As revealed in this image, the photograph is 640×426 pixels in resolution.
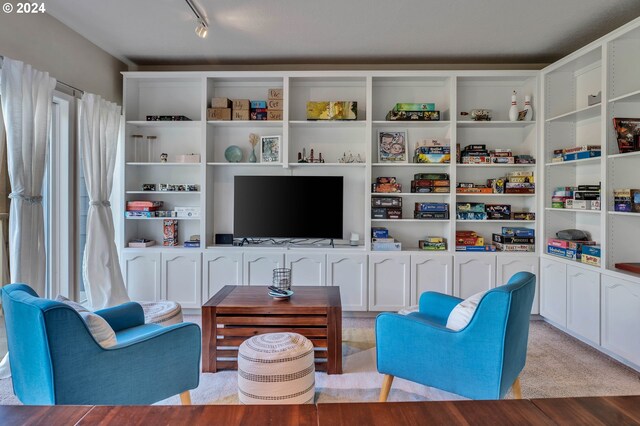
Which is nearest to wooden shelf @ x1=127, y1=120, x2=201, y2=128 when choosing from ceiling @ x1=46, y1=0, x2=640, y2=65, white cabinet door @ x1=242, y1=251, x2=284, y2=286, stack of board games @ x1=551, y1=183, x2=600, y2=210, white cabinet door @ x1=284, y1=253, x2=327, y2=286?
ceiling @ x1=46, y1=0, x2=640, y2=65

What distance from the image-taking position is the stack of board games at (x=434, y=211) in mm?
3832

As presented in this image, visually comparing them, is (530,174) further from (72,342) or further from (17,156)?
(17,156)

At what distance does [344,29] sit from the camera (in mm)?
3246

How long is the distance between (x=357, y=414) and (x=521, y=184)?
359cm

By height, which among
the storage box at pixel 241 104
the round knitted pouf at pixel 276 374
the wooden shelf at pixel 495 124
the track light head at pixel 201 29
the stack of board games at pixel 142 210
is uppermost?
the track light head at pixel 201 29

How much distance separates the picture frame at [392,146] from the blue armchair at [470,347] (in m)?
2.17

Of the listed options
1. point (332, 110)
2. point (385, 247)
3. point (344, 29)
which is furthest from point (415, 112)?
point (385, 247)

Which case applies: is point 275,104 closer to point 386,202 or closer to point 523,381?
point 386,202

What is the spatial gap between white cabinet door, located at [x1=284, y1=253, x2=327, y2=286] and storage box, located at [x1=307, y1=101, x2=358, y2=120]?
1.43m

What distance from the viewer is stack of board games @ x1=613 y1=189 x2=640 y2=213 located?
269cm

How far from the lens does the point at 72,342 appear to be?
1533 mm

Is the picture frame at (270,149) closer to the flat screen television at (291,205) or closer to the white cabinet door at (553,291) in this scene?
the flat screen television at (291,205)

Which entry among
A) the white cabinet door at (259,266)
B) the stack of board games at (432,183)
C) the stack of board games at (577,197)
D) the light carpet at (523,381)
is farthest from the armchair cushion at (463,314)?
the white cabinet door at (259,266)

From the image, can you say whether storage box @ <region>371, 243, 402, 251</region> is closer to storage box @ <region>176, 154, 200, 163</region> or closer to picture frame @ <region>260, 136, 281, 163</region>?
picture frame @ <region>260, 136, 281, 163</region>
